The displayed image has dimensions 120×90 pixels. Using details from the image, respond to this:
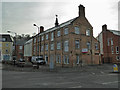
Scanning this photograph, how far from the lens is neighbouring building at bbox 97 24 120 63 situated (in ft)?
121

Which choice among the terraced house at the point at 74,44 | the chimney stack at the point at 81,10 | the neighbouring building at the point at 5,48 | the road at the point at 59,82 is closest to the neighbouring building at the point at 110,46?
the terraced house at the point at 74,44

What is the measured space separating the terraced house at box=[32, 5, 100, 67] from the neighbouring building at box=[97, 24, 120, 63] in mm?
11231

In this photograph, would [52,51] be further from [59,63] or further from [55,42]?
[59,63]

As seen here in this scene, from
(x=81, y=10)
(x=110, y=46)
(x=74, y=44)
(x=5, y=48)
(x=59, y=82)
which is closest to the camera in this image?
(x=59, y=82)

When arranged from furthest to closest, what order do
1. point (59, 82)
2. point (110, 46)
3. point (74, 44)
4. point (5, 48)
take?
point (5, 48)
point (110, 46)
point (74, 44)
point (59, 82)

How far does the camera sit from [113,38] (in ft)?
126

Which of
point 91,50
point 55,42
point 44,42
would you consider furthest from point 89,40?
point 44,42

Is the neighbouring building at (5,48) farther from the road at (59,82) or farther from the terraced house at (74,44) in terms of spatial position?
the road at (59,82)

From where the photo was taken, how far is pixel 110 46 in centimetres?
3925

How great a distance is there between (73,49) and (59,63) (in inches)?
197

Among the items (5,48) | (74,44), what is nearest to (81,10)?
(74,44)

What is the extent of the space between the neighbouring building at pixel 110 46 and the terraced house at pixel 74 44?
11.2 meters

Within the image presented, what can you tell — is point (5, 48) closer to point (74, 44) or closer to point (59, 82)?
point (74, 44)

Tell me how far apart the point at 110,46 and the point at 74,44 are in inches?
802
